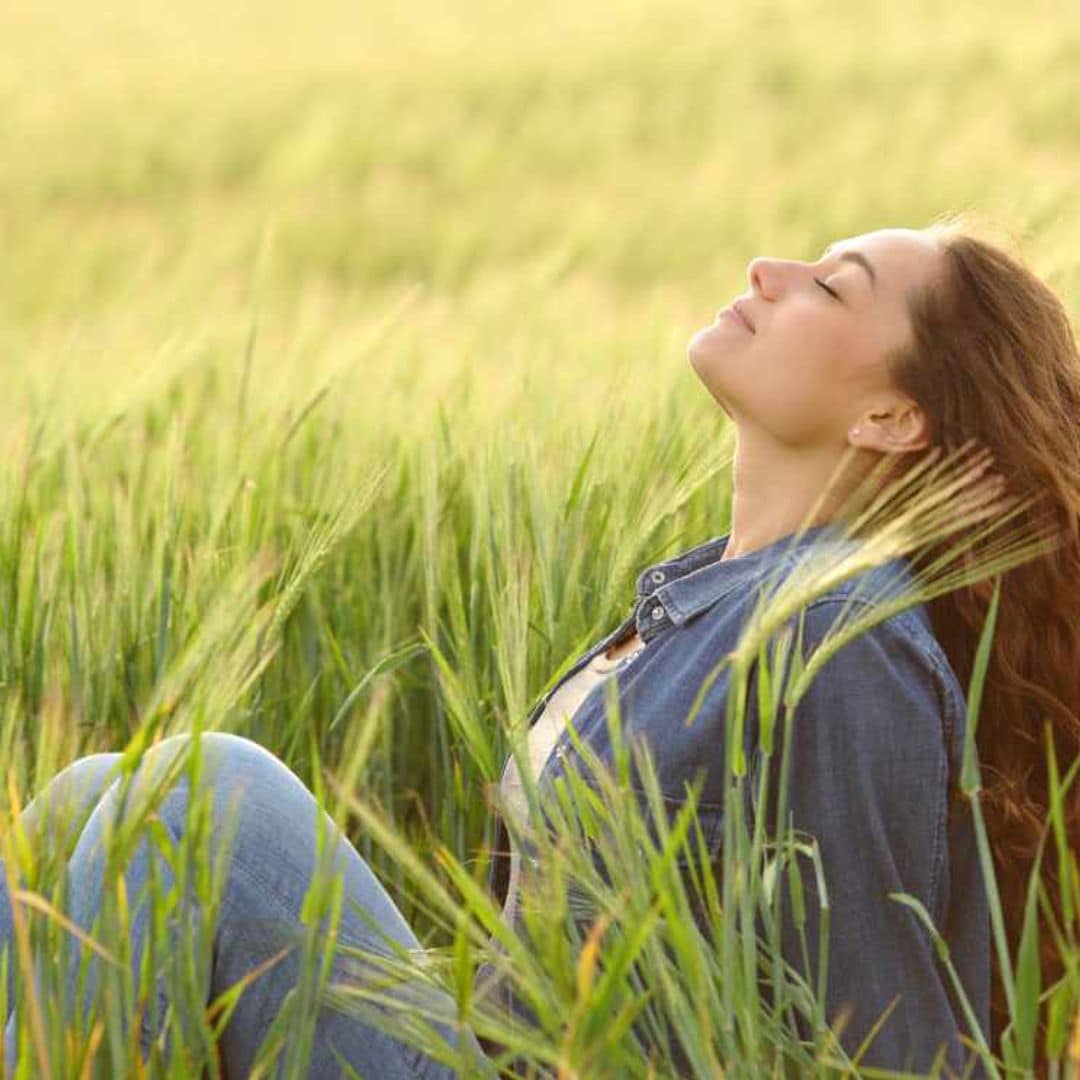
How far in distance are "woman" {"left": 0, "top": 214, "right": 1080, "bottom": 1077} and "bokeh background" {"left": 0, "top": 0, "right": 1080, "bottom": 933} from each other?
2.8 inches

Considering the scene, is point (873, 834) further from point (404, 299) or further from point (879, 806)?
point (404, 299)

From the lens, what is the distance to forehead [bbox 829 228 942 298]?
134 cm

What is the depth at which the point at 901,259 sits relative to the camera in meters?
1.35

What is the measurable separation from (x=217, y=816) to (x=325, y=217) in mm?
5932

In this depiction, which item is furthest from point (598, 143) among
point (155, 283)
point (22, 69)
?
point (22, 69)

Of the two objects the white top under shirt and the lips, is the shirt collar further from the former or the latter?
the lips

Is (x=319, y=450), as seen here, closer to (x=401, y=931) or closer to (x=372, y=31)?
(x=401, y=931)

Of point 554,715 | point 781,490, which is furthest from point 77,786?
point 781,490

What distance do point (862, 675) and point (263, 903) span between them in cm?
38

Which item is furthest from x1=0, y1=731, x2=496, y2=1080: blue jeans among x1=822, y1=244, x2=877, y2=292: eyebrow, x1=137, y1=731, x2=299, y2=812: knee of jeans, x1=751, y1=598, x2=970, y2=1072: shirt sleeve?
x1=822, y1=244, x2=877, y2=292: eyebrow

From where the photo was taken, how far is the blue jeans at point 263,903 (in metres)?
1.12

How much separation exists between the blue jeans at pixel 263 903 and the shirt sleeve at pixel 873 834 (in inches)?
8.5

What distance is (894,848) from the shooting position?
1.12 m

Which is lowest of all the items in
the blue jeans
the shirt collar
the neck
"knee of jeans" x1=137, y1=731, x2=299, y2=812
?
the blue jeans
